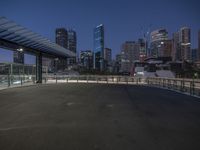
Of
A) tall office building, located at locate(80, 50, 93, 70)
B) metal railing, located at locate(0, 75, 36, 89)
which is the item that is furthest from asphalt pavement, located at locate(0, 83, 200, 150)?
tall office building, located at locate(80, 50, 93, 70)

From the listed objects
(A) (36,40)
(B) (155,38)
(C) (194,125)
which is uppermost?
(B) (155,38)

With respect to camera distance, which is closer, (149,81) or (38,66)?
(38,66)

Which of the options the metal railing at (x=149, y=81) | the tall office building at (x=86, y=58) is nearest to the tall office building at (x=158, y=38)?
the tall office building at (x=86, y=58)

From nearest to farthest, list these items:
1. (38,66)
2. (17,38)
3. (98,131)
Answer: (98,131) → (17,38) → (38,66)

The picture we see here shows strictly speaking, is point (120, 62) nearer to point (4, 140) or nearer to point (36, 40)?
point (36, 40)

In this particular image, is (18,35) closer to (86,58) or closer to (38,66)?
(38,66)

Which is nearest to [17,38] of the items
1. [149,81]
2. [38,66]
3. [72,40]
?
[38,66]

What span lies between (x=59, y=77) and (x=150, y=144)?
36033 millimetres

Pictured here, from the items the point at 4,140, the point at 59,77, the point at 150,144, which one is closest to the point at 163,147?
the point at 150,144

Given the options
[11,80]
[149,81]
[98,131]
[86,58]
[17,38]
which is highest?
[86,58]

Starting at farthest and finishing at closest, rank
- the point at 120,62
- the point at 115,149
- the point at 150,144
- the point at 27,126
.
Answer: the point at 120,62 → the point at 27,126 → the point at 150,144 → the point at 115,149

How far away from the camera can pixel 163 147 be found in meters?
4.48

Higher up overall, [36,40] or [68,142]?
[36,40]

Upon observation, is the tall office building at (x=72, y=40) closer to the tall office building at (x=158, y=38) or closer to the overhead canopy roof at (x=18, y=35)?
the tall office building at (x=158, y=38)
